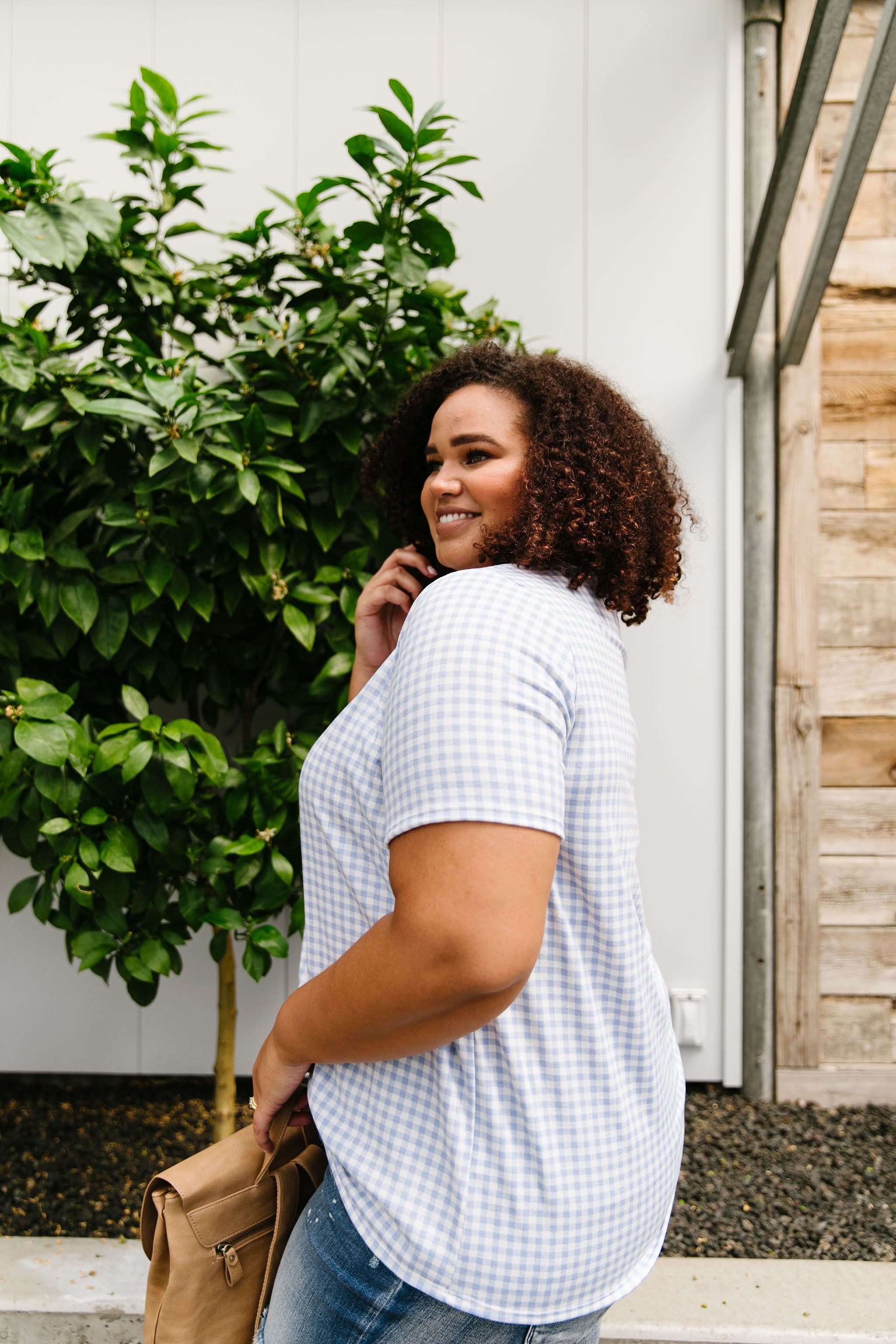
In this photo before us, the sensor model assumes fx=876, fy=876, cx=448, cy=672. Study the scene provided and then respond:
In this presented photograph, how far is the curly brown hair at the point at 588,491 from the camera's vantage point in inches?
31.4

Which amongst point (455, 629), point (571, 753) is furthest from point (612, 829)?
point (455, 629)

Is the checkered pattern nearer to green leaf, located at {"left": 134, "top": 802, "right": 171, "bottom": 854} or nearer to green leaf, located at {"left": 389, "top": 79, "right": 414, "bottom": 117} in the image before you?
green leaf, located at {"left": 134, "top": 802, "right": 171, "bottom": 854}

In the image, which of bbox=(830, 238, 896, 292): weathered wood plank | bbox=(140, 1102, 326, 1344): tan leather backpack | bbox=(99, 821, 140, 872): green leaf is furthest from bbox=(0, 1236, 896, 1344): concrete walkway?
bbox=(830, 238, 896, 292): weathered wood plank

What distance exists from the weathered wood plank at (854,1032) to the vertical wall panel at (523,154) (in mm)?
1714

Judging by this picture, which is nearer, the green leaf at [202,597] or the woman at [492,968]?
the woman at [492,968]

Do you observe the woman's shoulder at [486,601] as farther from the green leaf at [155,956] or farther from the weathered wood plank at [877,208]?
the weathered wood plank at [877,208]

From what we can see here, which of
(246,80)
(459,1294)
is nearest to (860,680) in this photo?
(459,1294)

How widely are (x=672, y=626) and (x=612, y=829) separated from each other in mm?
1499

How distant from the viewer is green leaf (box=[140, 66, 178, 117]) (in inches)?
62.9

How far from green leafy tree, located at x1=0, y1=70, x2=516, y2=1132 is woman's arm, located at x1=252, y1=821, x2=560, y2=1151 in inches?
35.6

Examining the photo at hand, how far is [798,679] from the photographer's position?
211 centimetres

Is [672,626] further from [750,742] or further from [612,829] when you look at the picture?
[612,829]

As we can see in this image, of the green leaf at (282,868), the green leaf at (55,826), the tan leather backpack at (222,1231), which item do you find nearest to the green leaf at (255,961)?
the green leaf at (282,868)

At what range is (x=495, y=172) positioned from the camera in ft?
6.91
